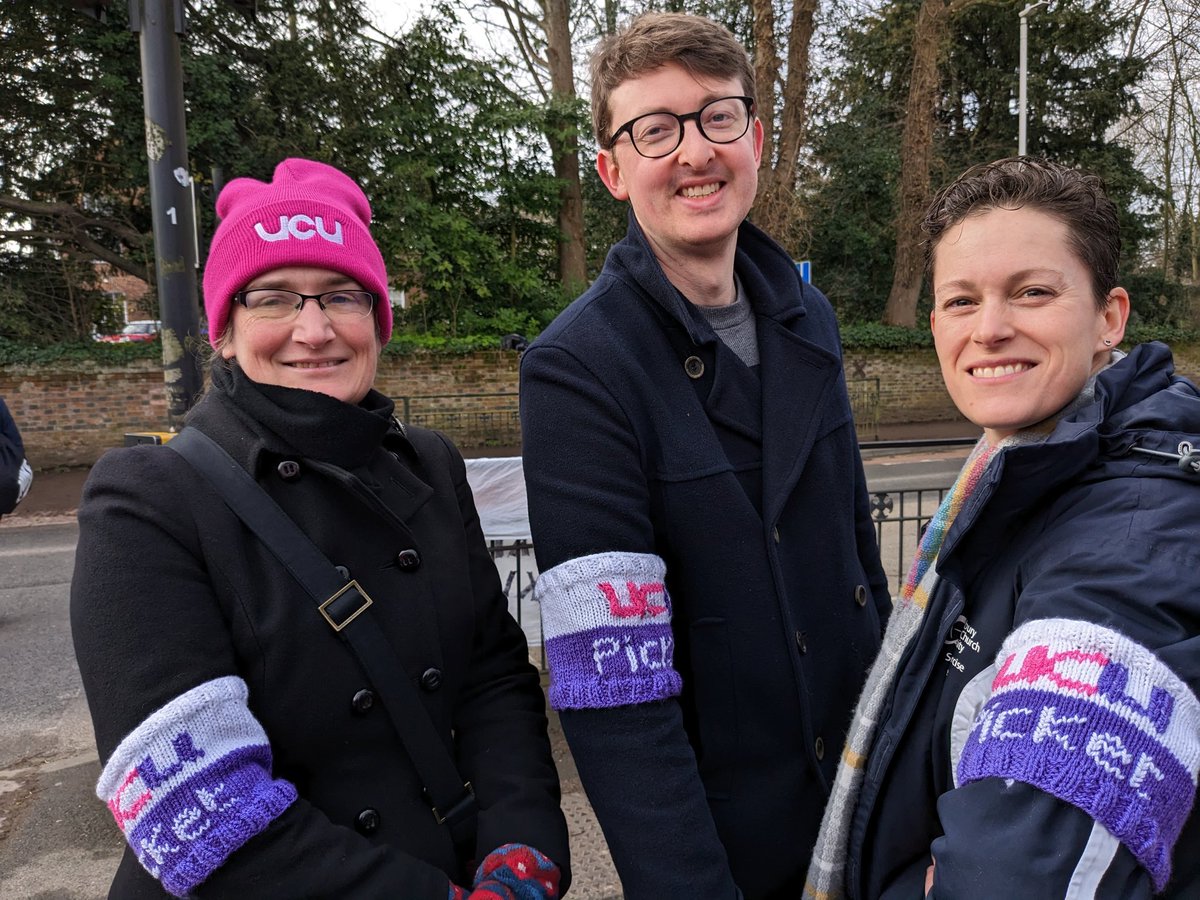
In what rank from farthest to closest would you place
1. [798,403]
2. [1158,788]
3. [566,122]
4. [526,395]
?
[566,122] → [798,403] → [526,395] → [1158,788]

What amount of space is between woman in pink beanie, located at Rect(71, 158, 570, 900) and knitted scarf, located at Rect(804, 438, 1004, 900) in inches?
20.1

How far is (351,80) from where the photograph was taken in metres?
15.6

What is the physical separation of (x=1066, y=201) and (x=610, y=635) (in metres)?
1.06

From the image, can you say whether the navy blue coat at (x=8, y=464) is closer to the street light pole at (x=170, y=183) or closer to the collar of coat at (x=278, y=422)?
the street light pole at (x=170, y=183)

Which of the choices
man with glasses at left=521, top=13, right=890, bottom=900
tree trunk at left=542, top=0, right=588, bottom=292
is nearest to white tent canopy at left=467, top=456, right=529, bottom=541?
man with glasses at left=521, top=13, right=890, bottom=900

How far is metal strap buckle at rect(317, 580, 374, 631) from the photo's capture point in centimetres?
149

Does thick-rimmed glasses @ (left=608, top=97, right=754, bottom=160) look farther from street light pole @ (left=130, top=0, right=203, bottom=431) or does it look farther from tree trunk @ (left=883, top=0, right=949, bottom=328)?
tree trunk @ (left=883, top=0, right=949, bottom=328)

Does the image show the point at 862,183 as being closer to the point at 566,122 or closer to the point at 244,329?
the point at 566,122

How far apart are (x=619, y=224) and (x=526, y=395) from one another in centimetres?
1922

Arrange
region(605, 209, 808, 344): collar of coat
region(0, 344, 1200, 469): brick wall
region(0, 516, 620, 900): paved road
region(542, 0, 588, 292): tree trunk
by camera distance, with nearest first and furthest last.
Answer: region(605, 209, 808, 344): collar of coat → region(0, 516, 620, 900): paved road → region(0, 344, 1200, 469): brick wall → region(542, 0, 588, 292): tree trunk

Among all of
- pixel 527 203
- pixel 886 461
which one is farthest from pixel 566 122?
pixel 886 461

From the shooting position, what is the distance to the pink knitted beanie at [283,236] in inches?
64.2

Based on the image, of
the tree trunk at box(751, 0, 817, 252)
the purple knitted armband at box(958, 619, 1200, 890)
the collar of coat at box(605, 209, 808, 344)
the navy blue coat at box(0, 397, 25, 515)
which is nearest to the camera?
the purple knitted armband at box(958, 619, 1200, 890)

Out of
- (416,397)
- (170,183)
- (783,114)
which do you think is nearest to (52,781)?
(170,183)
